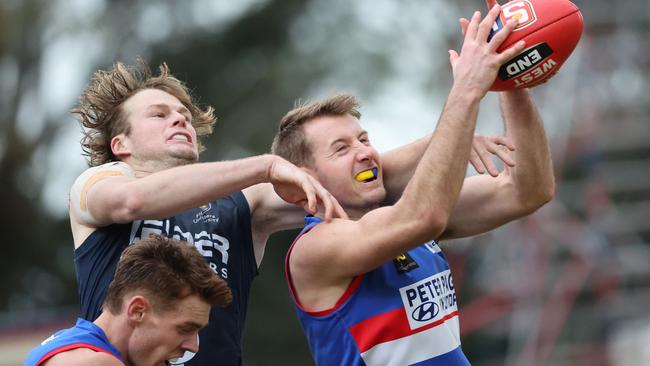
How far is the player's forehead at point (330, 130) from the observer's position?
6.01 m

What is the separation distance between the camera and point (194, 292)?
5102 millimetres

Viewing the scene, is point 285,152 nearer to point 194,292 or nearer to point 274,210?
point 274,210

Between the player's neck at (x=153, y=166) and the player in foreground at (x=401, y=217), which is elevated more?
the player's neck at (x=153, y=166)

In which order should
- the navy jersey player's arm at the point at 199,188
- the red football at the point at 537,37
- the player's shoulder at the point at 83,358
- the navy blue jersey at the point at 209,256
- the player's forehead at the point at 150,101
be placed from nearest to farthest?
the player's shoulder at the point at 83,358, the navy jersey player's arm at the point at 199,188, the red football at the point at 537,37, the navy blue jersey at the point at 209,256, the player's forehead at the point at 150,101

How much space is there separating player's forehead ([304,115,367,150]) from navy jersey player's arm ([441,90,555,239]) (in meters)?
0.73

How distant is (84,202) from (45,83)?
61.4 feet

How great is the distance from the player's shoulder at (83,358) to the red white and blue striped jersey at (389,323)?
1202 mm

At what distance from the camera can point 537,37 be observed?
540 cm

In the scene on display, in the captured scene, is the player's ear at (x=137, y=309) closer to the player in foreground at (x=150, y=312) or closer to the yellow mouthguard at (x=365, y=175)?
the player in foreground at (x=150, y=312)

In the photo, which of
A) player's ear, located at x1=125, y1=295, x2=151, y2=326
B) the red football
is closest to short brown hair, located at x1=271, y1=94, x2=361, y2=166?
the red football

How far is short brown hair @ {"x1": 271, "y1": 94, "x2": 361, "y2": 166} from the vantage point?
20.0ft

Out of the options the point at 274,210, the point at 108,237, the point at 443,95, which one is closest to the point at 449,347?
the point at 274,210

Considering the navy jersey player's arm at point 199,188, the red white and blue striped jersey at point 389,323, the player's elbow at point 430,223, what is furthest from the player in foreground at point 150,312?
the player's elbow at point 430,223

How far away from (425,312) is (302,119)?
1.28 meters
